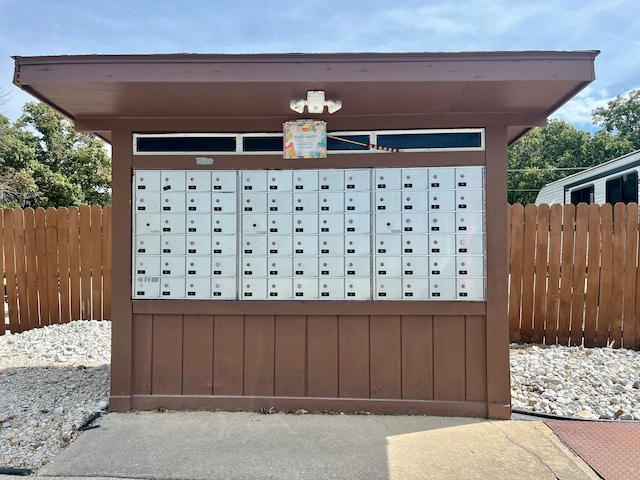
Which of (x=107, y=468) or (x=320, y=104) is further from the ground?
(x=320, y=104)

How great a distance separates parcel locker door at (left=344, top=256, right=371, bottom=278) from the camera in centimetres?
378

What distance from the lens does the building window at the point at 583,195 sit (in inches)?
395

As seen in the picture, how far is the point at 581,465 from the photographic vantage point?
9.76ft

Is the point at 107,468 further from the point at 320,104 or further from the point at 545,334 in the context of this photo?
the point at 545,334

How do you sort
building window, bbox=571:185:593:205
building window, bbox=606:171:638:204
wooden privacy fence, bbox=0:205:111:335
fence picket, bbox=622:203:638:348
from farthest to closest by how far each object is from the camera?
building window, bbox=571:185:593:205 < building window, bbox=606:171:638:204 < wooden privacy fence, bbox=0:205:111:335 < fence picket, bbox=622:203:638:348

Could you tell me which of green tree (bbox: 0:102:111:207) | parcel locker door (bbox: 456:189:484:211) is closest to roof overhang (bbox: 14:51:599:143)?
parcel locker door (bbox: 456:189:484:211)

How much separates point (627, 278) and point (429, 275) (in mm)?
3358

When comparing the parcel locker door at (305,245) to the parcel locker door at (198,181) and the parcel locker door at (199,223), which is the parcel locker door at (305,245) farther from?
the parcel locker door at (198,181)

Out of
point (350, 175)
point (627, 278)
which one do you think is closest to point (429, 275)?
point (350, 175)

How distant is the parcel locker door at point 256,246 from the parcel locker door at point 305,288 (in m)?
0.36

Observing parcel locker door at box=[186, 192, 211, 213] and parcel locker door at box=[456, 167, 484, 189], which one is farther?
parcel locker door at box=[186, 192, 211, 213]

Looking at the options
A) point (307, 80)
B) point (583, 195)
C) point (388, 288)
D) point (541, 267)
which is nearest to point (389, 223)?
point (388, 288)

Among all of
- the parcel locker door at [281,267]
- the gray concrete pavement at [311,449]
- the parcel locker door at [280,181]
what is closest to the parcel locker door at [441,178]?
the parcel locker door at [280,181]

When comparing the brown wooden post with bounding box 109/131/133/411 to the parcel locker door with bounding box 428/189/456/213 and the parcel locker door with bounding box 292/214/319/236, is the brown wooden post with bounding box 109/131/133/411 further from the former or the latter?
the parcel locker door with bounding box 428/189/456/213
